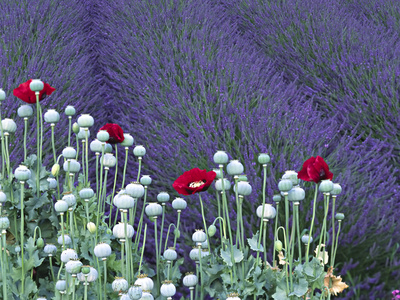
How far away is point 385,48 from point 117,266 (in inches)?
99.1

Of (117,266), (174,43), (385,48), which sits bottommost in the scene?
(117,266)

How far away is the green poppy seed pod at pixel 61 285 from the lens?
1189mm

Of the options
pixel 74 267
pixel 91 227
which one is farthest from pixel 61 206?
pixel 74 267

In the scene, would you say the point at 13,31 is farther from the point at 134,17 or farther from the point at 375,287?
the point at 375,287

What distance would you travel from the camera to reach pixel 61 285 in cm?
119

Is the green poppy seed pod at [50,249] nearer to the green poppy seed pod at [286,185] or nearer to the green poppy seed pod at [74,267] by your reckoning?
the green poppy seed pod at [74,267]

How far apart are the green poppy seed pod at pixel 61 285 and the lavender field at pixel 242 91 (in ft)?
1.83

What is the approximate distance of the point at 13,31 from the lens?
3.33m

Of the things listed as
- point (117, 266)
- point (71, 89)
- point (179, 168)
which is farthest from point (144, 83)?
point (117, 266)

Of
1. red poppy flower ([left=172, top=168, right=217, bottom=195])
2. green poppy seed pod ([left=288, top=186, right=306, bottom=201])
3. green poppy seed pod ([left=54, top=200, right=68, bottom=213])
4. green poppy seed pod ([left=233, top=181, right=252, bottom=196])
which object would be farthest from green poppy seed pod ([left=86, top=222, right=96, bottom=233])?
green poppy seed pod ([left=288, top=186, right=306, bottom=201])

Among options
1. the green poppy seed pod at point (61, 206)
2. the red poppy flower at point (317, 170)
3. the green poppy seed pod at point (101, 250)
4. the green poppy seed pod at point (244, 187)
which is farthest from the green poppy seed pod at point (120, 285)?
the red poppy flower at point (317, 170)

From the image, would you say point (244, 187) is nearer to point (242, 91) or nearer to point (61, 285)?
point (61, 285)

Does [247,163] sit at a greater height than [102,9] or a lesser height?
greater

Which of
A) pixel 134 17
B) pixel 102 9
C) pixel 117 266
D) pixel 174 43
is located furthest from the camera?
pixel 102 9
